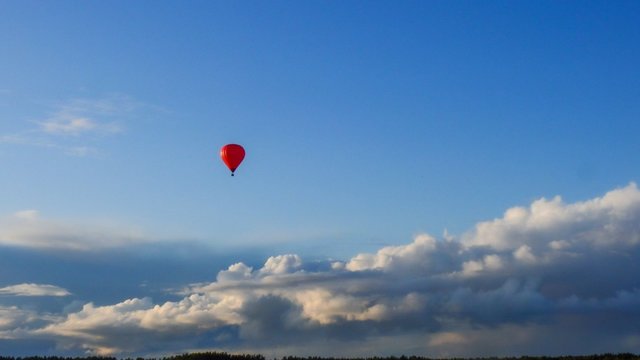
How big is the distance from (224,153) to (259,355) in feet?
76.8

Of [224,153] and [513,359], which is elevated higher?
[224,153]

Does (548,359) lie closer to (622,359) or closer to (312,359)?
(622,359)

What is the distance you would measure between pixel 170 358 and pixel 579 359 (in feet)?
111

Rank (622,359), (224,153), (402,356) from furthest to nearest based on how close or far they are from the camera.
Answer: (224,153)
(402,356)
(622,359)

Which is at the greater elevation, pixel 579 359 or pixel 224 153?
pixel 224 153

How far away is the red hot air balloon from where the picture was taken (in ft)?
341

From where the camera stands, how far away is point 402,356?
8869 centimetres

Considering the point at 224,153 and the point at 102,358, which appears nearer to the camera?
the point at 102,358

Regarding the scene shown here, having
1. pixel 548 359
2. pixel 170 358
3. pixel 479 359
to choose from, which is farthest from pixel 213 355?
pixel 548 359

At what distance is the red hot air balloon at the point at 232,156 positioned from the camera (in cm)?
10406

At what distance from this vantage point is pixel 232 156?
10412 centimetres

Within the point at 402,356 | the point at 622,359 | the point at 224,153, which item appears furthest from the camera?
the point at 224,153

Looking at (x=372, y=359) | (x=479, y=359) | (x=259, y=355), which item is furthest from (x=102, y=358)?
(x=479, y=359)

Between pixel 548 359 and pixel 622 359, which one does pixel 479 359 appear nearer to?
pixel 548 359
